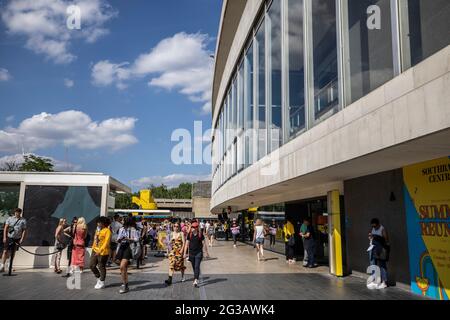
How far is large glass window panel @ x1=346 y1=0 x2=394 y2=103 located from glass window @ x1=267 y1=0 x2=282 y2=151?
5348 millimetres

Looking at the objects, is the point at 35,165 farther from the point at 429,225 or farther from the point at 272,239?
the point at 429,225

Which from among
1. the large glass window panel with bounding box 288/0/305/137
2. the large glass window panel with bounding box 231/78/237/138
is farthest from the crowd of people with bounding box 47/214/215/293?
the large glass window panel with bounding box 231/78/237/138

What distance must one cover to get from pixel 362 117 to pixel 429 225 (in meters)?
3.02

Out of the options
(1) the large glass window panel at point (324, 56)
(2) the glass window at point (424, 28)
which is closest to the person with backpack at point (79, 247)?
(1) the large glass window panel at point (324, 56)

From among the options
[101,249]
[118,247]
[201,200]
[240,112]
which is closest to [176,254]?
[118,247]

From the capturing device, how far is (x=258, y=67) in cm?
1742

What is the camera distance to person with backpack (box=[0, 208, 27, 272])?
11.3 metres

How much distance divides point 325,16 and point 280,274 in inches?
307

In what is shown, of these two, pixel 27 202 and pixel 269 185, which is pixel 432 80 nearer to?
pixel 269 185

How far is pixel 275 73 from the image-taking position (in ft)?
47.6

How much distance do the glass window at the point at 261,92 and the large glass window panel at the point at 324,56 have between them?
539cm

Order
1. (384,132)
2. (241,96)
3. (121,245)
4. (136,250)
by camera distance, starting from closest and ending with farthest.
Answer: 1. (384,132)
2. (121,245)
3. (136,250)
4. (241,96)

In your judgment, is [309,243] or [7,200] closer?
[309,243]

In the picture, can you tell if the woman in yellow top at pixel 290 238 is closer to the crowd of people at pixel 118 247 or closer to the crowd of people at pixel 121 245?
the crowd of people at pixel 121 245
